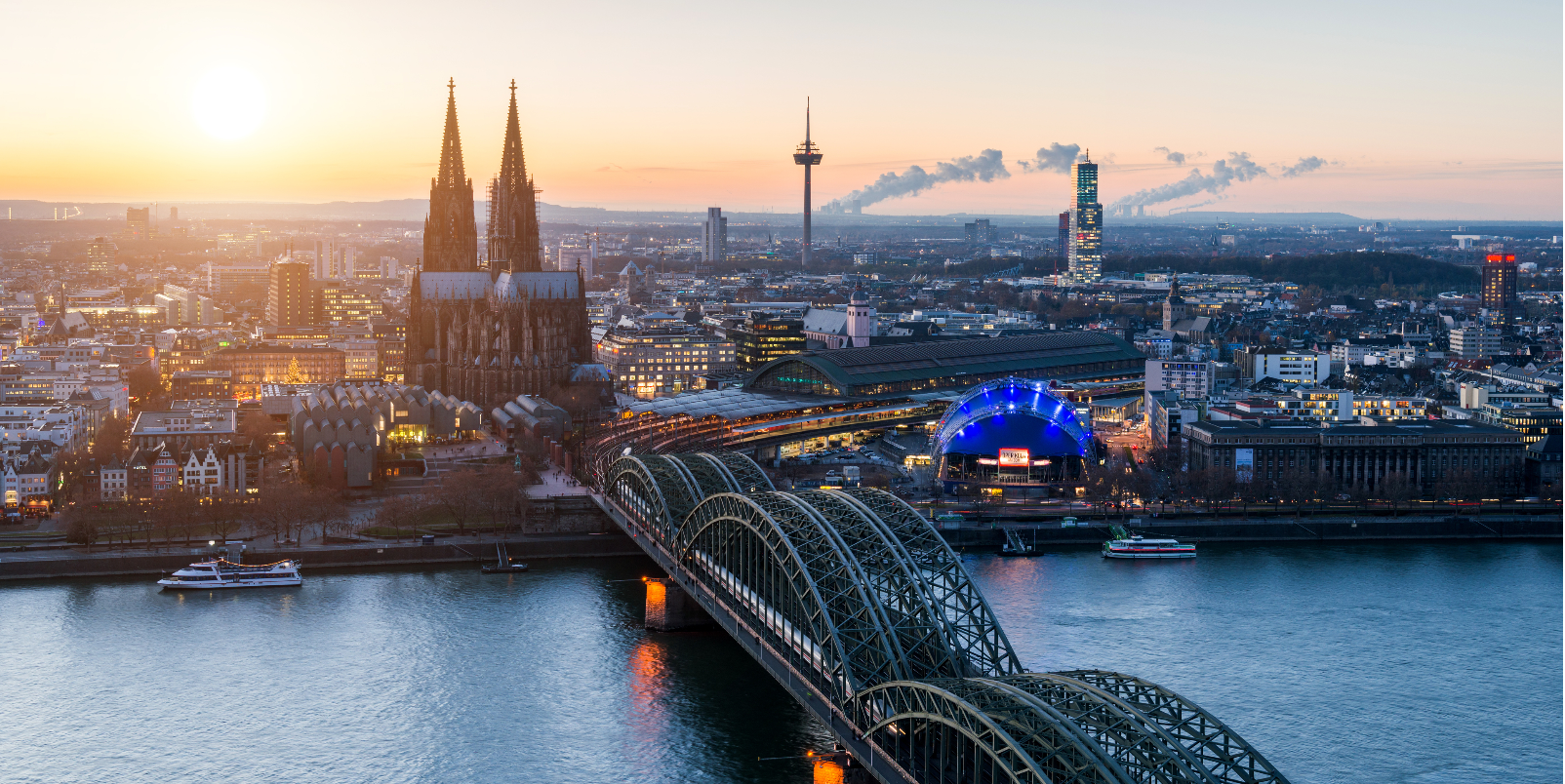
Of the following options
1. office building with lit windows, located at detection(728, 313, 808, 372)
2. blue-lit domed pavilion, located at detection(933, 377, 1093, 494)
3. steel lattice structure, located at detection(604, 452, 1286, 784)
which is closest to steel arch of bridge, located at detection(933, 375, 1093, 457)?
blue-lit domed pavilion, located at detection(933, 377, 1093, 494)

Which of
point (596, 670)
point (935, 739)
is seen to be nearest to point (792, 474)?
point (596, 670)

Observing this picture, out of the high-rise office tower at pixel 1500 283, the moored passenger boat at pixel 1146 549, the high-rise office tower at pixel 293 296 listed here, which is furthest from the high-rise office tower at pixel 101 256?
the moored passenger boat at pixel 1146 549

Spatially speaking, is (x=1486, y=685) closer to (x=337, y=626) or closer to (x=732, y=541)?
(x=732, y=541)

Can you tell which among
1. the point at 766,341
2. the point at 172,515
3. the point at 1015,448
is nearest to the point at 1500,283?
the point at 766,341

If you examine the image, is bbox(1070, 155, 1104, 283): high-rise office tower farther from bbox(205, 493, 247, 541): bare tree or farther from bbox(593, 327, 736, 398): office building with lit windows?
bbox(205, 493, 247, 541): bare tree

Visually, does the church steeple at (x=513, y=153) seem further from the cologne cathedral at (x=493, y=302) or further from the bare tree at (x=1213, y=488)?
the bare tree at (x=1213, y=488)
